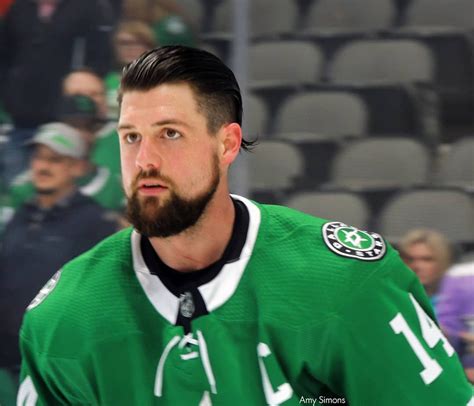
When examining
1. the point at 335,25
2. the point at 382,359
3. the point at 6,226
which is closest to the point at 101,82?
the point at 6,226

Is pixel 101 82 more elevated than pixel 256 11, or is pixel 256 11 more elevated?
pixel 256 11

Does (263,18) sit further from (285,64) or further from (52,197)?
(52,197)

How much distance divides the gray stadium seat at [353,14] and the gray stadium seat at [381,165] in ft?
1.37

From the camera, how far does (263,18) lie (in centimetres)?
319

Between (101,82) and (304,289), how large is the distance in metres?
1.71

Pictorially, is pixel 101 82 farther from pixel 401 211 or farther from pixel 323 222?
pixel 323 222

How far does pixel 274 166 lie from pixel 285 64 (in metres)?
0.47

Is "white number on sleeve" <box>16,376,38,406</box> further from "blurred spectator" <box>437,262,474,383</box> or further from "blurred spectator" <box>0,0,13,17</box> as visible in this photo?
"blurred spectator" <box>0,0,13,17</box>

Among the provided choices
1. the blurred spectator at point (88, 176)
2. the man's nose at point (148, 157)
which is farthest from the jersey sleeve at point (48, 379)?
the blurred spectator at point (88, 176)

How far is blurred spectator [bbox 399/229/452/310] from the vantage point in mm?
2633

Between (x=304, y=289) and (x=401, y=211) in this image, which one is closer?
(x=304, y=289)

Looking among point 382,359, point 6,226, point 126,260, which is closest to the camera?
point 382,359

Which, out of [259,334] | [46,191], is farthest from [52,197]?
[259,334]

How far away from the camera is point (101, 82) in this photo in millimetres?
2996
